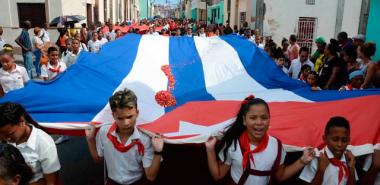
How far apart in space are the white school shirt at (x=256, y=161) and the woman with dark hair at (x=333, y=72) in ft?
9.53

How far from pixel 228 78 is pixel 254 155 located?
2100 millimetres

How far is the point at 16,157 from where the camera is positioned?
5.36 feet

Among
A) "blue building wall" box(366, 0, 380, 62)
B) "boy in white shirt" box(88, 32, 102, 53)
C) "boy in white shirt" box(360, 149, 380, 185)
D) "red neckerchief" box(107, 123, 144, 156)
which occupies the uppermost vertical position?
"blue building wall" box(366, 0, 380, 62)

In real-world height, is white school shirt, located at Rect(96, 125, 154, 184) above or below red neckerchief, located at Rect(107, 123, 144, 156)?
below

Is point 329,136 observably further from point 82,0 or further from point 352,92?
point 82,0

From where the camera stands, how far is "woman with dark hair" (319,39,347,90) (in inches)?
187

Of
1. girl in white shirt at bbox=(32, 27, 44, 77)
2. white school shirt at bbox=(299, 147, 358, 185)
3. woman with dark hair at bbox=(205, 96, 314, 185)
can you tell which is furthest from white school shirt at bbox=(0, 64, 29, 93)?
girl in white shirt at bbox=(32, 27, 44, 77)

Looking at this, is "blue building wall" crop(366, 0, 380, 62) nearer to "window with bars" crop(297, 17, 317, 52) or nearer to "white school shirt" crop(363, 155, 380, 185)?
"window with bars" crop(297, 17, 317, 52)

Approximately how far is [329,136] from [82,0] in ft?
47.4

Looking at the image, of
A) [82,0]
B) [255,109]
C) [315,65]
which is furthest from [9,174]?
[82,0]

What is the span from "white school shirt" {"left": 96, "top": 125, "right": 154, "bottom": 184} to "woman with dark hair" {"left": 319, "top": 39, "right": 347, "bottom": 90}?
325cm

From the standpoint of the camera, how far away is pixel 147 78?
4.01m

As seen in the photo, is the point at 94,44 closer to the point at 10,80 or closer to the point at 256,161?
the point at 10,80

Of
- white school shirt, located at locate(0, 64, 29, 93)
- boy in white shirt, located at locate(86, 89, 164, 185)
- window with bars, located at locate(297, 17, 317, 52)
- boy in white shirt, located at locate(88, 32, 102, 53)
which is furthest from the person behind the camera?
window with bars, located at locate(297, 17, 317, 52)
